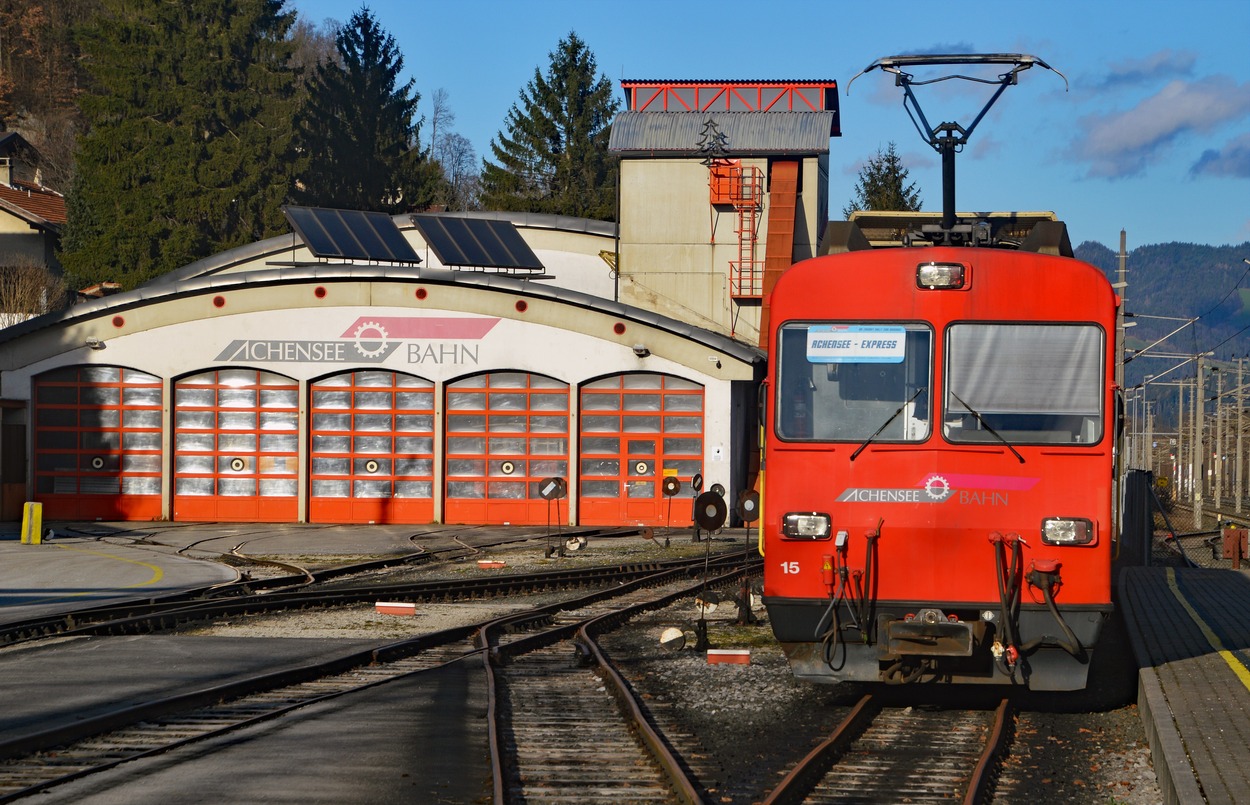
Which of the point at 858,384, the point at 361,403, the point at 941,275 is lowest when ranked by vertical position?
the point at 858,384

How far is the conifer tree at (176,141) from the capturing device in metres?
60.4

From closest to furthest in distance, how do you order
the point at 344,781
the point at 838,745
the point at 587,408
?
the point at 344,781, the point at 838,745, the point at 587,408

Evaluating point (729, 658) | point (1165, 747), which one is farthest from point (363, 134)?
point (1165, 747)

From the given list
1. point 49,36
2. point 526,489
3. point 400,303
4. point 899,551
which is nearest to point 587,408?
point 526,489

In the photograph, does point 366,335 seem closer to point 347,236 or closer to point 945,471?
point 347,236

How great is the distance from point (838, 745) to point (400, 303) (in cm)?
2542

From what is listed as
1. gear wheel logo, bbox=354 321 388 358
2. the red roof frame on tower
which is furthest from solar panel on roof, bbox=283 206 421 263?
the red roof frame on tower

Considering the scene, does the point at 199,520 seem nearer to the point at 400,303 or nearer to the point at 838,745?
the point at 400,303

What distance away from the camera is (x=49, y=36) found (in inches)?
3189

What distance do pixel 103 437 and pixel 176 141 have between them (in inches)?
1248

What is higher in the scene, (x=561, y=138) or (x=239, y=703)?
(x=561, y=138)

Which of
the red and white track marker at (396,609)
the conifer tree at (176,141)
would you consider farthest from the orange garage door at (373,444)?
the conifer tree at (176,141)

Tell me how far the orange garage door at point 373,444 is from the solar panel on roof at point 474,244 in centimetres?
510

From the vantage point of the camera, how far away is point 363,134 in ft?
231
